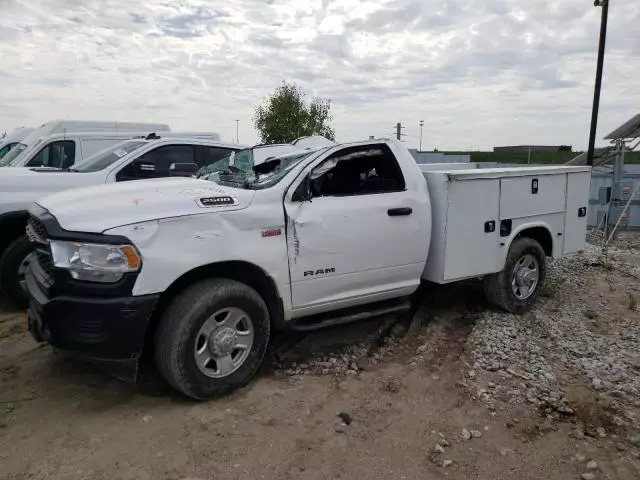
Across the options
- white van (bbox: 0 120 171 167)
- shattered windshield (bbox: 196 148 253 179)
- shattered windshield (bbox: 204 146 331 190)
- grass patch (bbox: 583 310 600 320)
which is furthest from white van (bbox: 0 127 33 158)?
grass patch (bbox: 583 310 600 320)

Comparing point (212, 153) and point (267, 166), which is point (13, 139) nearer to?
point (212, 153)

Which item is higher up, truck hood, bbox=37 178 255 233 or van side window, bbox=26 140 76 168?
van side window, bbox=26 140 76 168

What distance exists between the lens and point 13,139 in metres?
14.0

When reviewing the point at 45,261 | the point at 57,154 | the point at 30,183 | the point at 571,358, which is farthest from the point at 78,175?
the point at 571,358

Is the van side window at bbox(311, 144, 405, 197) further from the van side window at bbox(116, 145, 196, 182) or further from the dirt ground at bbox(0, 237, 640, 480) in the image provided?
the van side window at bbox(116, 145, 196, 182)

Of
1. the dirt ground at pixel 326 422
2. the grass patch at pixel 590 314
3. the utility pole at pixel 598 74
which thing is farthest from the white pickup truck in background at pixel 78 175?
the utility pole at pixel 598 74

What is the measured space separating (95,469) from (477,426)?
92.4 inches

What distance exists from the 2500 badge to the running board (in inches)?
44.6

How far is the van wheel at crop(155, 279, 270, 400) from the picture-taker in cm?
358

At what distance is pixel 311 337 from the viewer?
16.6 ft

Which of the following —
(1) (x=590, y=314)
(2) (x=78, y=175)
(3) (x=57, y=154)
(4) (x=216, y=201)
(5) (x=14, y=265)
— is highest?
(3) (x=57, y=154)

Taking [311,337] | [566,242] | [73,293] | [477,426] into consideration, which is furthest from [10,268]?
[566,242]

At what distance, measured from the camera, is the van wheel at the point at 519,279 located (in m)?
5.55

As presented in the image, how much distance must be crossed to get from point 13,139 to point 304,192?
42.1 feet
